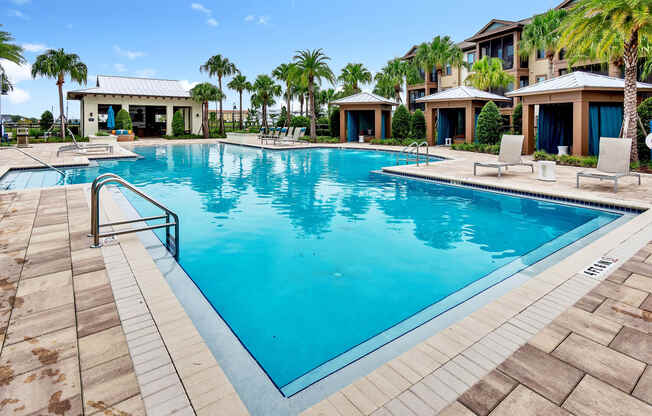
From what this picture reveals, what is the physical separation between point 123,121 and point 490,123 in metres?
27.7

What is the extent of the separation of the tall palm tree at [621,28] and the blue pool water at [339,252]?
664cm

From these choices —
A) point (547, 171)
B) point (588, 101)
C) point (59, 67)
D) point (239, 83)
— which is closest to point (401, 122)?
point (588, 101)

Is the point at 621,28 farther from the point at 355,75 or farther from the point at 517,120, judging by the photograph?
the point at 355,75

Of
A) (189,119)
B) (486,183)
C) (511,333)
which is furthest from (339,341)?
(189,119)

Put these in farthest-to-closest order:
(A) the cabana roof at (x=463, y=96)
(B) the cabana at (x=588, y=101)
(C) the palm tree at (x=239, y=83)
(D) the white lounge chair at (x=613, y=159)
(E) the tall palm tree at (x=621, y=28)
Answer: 1. (C) the palm tree at (x=239, y=83)
2. (A) the cabana roof at (x=463, y=96)
3. (B) the cabana at (x=588, y=101)
4. (E) the tall palm tree at (x=621, y=28)
5. (D) the white lounge chair at (x=613, y=159)

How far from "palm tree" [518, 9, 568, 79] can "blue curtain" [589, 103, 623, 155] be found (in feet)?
46.7

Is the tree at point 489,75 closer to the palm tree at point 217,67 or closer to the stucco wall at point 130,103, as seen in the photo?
the palm tree at point 217,67

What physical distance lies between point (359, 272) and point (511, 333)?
2.42 meters

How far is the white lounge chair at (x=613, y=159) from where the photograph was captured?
947cm

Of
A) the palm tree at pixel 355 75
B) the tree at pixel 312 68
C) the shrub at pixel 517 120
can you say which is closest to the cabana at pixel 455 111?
the shrub at pixel 517 120

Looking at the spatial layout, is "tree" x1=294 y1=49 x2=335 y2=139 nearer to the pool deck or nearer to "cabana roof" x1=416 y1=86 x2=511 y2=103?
"cabana roof" x1=416 y1=86 x2=511 y2=103

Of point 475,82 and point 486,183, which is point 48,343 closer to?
point 486,183

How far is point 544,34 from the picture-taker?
28.2 meters

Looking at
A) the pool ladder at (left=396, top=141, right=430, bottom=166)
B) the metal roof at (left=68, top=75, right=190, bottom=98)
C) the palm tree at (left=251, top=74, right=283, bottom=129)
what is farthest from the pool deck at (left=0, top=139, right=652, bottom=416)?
the palm tree at (left=251, top=74, right=283, bottom=129)
